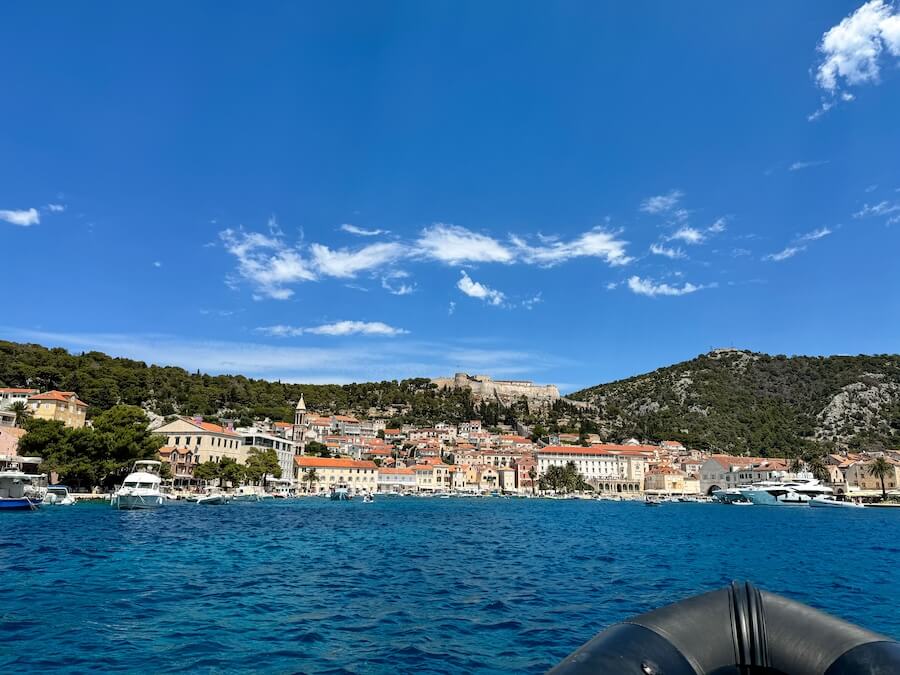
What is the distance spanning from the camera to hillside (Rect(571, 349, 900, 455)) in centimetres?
13062

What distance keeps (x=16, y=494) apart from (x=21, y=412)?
35909 millimetres

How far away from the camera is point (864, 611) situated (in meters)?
13.3

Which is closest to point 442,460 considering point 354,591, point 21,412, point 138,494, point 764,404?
point 21,412

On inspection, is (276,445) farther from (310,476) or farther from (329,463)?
(329,463)

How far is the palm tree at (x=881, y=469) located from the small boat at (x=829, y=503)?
6.54 meters

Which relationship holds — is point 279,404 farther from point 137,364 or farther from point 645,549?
point 645,549

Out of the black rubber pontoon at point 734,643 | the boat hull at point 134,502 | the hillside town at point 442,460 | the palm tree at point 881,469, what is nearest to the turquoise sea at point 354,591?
the black rubber pontoon at point 734,643

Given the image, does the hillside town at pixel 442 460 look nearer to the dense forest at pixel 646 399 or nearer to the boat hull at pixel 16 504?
the dense forest at pixel 646 399

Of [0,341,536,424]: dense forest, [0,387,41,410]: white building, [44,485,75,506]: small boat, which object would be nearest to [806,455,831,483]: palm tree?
[0,341,536,424]: dense forest

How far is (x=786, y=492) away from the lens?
83.4 metres

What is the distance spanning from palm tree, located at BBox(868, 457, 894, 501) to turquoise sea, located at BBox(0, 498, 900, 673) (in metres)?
66.0

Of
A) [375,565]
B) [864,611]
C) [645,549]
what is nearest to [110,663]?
[375,565]

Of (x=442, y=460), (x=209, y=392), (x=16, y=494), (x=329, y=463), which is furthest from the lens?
(x=209, y=392)

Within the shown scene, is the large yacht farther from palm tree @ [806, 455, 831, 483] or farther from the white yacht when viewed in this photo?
the white yacht
